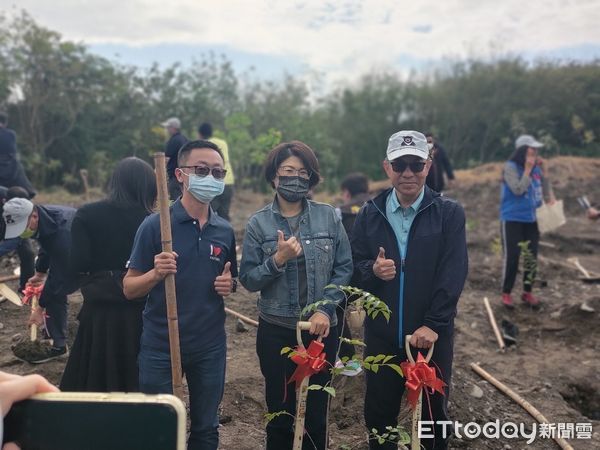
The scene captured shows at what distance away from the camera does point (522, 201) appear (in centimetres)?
607

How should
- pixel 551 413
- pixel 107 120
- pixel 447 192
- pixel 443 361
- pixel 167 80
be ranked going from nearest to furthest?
pixel 443 361 < pixel 551 413 < pixel 447 192 < pixel 107 120 < pixel 167 80

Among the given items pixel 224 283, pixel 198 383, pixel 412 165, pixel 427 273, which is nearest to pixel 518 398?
→ pixel 427 273

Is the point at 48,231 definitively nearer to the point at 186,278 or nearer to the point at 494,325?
the point at 186,278

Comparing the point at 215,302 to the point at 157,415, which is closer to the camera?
the point at 157,415

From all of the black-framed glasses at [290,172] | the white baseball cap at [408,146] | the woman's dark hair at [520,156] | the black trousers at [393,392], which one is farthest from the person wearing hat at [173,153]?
the woman's dark hair at [520,156]

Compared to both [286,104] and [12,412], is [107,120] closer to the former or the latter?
[286,104]

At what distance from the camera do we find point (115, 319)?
2977 mm

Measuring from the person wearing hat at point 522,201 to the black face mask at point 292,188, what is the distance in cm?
394

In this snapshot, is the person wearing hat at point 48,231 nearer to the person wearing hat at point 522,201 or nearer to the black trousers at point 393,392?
the black trousers at point 393,392

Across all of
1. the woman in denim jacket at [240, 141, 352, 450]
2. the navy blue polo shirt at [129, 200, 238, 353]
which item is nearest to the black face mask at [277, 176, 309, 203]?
the woman in denim jacket at [240, 141, 352, 450]

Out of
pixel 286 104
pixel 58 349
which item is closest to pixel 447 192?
pixel 286 104

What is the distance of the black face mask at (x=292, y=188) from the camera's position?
9.06 ft

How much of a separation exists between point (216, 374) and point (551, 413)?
3.09 m

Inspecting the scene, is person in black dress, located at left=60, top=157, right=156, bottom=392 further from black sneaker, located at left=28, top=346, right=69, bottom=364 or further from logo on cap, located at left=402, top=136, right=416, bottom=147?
black sneaker, located at left=28, top=346, right=69, bottom=364
